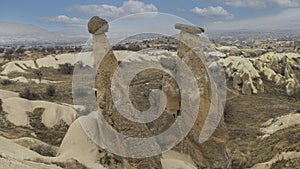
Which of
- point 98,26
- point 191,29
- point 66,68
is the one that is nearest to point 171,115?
point 191,29

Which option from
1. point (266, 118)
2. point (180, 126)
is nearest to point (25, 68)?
point (266, 118)

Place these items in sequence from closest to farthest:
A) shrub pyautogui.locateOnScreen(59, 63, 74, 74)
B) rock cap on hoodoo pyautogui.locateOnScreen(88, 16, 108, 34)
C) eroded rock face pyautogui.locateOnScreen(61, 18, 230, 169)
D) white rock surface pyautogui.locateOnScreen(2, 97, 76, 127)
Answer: eroded rock face pyautogui.locateOnScreen(61, 18, 230, 169) → rock cap on hoodoo pyautogui.locateOnScreen(88, 16, 108, 34) → white rock surface pyautogui.locateOnScreen(2, 97, 76, 127) → shrub pyautogui.locateOnScreen(59, 63, 74, 74)

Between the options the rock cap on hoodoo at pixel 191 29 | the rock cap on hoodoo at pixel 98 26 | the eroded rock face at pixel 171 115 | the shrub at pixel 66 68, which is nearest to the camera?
the eroded rock face at pixel 171 115

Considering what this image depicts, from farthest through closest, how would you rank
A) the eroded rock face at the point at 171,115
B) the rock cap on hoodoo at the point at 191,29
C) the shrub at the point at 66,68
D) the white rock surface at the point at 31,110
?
1. the shrub at the point at 66,68
2. the white rock surface at the point at 31,110
3. the rock cap on hoodoo at the point at 191,29
4. the eroded rock face at the point at 171,115

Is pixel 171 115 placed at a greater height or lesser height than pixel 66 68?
greater

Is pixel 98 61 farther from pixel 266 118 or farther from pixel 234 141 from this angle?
pixel 266 118

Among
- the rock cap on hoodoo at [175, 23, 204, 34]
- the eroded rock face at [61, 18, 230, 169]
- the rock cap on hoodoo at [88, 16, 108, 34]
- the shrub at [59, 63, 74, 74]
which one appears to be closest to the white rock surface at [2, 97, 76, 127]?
the eroded rock face at [61, 18, 230, 169]

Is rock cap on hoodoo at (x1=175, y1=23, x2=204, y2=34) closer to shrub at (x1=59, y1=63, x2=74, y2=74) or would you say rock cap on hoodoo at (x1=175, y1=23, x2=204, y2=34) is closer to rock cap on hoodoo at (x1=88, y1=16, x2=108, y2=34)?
rock cap on hoodoo at (x1=88, y1=16, x2=108, y2=34)

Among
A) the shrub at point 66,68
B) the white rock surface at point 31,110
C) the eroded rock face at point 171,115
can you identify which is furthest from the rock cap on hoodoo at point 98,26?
the shrub at point 66,68

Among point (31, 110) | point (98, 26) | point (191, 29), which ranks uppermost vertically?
point (98, 26)

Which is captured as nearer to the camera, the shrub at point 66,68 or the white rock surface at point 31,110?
the white rock surface at point 31,110

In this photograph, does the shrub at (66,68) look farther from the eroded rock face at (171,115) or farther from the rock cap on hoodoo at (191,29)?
the rock cap on hoodoo at (191,29)

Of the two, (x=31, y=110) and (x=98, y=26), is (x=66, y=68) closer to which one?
(x=31, y=110)

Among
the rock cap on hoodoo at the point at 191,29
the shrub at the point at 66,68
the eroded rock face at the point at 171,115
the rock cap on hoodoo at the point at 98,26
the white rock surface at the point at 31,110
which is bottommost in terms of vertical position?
the shrub at the point at 66,68
